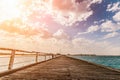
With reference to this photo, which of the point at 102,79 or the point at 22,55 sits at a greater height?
the point at 22,55

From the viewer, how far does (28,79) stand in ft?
20.1

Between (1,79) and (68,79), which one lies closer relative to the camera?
(1,79)

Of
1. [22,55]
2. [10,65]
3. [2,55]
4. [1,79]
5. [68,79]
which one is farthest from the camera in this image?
[22,55]

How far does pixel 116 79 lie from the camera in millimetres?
6500

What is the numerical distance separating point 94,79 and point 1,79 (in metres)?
3.34

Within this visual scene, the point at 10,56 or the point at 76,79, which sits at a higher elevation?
the point at 10,56

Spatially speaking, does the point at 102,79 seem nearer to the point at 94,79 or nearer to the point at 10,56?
the point at 94,79

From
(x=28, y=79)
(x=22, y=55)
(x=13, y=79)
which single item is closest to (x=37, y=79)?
(x=28, y=79)

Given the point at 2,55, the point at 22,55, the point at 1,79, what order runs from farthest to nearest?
the point at 22,55 → the point at 2,55 → the point at 1,79

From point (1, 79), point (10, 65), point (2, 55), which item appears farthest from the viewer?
point (10, 65)

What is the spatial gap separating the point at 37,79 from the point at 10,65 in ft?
9.22

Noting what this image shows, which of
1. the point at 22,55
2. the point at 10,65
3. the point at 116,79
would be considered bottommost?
the point at 116,79

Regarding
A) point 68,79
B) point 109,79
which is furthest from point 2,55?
point 109,79

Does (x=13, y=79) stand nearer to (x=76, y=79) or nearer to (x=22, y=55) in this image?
(x=76, y=79)
